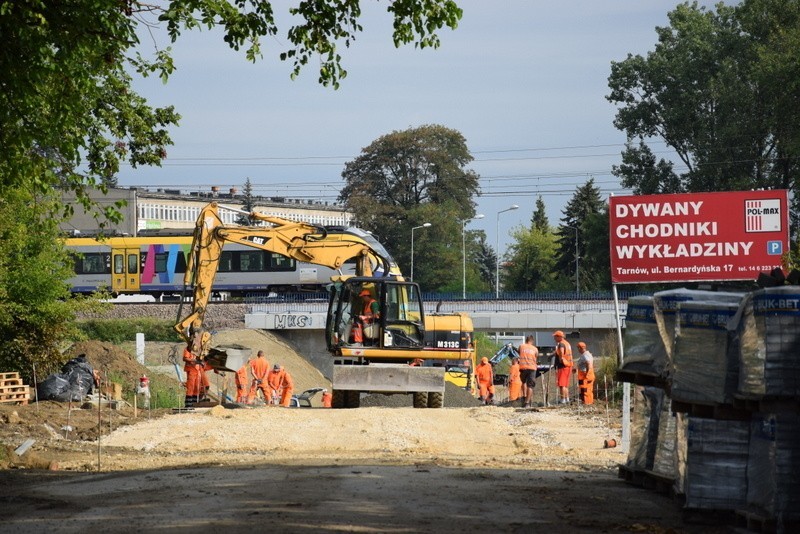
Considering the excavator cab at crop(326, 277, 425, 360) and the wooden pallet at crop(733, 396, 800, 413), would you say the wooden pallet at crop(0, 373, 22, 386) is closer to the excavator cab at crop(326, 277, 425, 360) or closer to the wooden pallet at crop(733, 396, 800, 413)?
the excavator cab at crop(326, 277, 425, 360)

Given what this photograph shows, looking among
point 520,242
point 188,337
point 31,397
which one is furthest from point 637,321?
point 520,242

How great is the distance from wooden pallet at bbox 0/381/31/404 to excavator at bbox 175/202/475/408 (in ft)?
13.0

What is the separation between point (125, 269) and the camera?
62.1m

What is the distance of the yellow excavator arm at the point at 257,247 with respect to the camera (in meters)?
27.2

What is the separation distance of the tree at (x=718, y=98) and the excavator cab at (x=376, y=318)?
4118 centimetres

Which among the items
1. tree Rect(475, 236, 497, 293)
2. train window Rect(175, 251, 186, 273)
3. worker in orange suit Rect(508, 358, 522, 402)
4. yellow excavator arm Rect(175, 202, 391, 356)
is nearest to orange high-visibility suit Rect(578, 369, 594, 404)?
worker in orange suit Rect(508, 358, 522, 402)

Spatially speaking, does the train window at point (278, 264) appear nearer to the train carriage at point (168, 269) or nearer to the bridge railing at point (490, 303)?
the train carriage at point (168, 269)

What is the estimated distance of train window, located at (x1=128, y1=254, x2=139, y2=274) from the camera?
203 feet

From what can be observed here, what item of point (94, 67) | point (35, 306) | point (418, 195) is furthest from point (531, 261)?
point (94, 67)

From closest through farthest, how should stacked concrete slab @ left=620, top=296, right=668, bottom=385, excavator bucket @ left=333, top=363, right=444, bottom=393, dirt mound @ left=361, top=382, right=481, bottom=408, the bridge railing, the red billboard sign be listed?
stacked concrete slab @ left=620, top=296, right=668, bottom=385, the red billboard sign, excavator bucket @ left=333, top=363, right=444, bottom=393, dirt mound @ left=361, top=382, right=481, bottom=408, the bridge railing

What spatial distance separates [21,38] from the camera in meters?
13.6

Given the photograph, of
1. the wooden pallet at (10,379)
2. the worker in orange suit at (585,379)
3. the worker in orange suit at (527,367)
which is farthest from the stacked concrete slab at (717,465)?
the wooden pallet at (10,379)

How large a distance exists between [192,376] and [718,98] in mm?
46619

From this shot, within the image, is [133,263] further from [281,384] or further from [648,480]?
[648,480]
